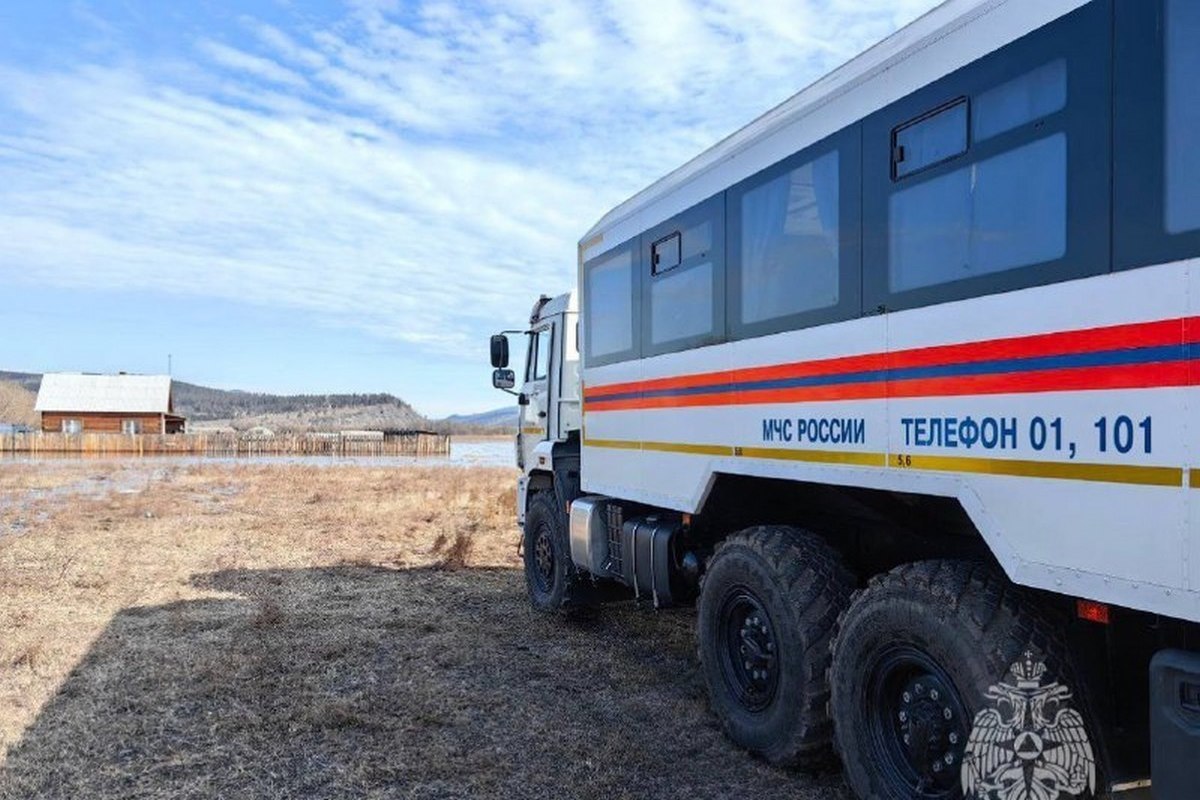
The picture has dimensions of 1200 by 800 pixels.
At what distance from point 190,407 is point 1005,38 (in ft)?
704

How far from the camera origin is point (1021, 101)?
354 cm

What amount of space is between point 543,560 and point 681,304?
3.90 m

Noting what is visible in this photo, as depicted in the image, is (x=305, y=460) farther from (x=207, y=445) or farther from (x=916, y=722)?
(x=916, y=722)

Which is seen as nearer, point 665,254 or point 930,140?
point 930,140

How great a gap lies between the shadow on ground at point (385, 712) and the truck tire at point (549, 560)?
0.91ft

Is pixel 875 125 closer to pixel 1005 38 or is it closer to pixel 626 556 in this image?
pixel 1005 38

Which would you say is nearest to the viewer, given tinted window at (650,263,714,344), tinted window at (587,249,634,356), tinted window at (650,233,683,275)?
tinted window at (650,263,714,344)

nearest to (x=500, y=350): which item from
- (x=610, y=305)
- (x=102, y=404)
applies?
(x=610, y=305)

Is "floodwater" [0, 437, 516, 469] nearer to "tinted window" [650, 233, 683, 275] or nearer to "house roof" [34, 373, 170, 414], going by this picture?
"house roof" [34, 373, 170, 414]

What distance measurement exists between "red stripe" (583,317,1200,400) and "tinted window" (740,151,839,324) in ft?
1.10

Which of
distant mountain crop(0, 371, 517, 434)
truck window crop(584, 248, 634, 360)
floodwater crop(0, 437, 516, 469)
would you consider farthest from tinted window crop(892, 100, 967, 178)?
distant mountain crop(0, 371, 517, 434)

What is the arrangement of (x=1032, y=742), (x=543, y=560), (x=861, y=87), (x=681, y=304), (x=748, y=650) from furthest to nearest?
(x=543, y=560)
(x=681, y=304)
(x=748, y=650)
(x=861, y=87)
(x=1032, y=742)

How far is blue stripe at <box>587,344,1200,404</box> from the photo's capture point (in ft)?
9.44

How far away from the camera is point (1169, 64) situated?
2.94 meters
